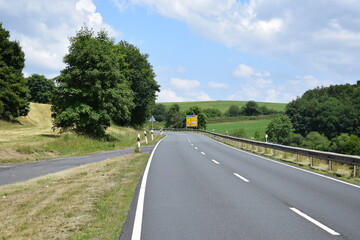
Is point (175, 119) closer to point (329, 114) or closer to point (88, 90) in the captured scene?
point (329, 114)

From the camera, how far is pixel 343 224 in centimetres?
640

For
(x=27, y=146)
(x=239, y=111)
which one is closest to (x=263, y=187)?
(x=27, y=146)

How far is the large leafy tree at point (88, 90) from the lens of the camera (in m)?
34.4

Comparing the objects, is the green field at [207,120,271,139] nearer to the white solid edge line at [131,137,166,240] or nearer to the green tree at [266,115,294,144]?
the green tree at [266,115,294,144]

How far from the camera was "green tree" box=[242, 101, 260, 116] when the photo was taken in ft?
519

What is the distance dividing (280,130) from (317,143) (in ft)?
46.3

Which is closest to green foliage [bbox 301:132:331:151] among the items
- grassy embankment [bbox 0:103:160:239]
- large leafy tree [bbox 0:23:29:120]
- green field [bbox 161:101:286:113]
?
large leafy tree [bbox 0:23:29:120]

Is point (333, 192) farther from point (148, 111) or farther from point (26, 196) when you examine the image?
point (148, 111)

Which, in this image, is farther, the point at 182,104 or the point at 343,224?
the point at 182,104

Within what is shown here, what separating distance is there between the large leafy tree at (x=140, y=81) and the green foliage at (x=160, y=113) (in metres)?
90.3

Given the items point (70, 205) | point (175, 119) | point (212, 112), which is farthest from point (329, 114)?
point (70, 205)

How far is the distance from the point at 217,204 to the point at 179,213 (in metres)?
1.24

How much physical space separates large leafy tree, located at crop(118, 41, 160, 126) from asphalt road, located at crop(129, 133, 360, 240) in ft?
174

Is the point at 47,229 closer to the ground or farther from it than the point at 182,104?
closer to the ground
